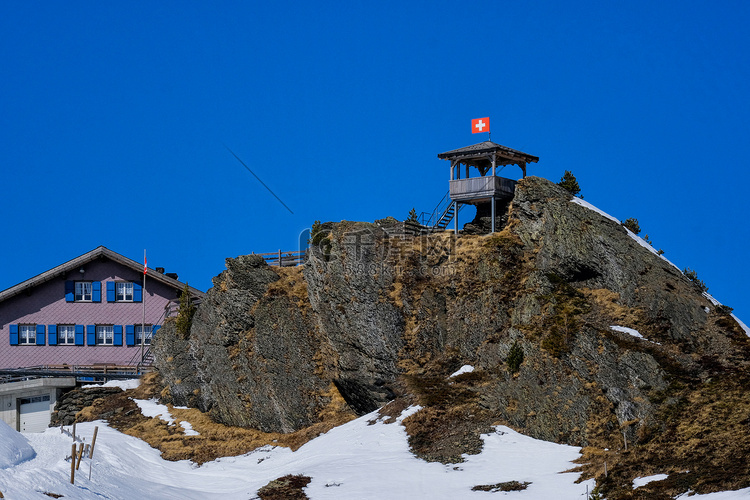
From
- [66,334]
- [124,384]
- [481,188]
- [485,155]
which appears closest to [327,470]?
[481,188]

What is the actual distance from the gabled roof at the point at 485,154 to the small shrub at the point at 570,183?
12.3ft

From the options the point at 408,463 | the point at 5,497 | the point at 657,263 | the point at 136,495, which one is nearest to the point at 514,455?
the point at 408,463

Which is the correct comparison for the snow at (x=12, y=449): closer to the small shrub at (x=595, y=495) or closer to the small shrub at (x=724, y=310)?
the small shrub at (x=595, y=495)

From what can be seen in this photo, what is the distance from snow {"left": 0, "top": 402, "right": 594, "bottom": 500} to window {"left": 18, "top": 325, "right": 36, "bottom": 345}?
21360 millimetres

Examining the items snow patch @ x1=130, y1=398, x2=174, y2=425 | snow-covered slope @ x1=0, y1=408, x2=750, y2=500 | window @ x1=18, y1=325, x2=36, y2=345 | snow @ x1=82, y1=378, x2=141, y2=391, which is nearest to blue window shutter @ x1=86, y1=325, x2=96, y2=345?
window @ x1=18, y1=325, x2=36, y2=345

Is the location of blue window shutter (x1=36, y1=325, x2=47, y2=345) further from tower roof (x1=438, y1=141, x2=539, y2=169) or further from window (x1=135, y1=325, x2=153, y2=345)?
tower roof (x1=438, y1=141, x2=539, y2=169)

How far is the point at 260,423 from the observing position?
54438mm

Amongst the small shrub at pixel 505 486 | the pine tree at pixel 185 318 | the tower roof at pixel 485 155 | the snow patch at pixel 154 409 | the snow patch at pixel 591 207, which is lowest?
the small shrub at pixel 505 486

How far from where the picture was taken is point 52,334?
7231 centimetres

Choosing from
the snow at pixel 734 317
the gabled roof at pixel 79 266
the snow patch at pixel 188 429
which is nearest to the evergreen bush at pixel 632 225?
the snow at pixel 734 317

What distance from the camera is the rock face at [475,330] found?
4000cm

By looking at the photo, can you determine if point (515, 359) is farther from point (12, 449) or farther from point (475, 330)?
point (12, 449)

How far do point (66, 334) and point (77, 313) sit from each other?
1.91m

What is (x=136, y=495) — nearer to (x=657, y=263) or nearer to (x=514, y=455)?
(x=514, y=455)
